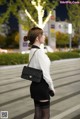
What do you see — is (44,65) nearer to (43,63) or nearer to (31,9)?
(43,63)

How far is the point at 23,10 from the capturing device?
46.9 m

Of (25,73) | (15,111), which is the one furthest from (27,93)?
(25,73)

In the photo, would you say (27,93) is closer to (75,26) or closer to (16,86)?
(16,86)

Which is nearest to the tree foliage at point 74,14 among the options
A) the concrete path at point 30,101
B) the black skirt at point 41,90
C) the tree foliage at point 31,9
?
the tree foliage at point 31,9

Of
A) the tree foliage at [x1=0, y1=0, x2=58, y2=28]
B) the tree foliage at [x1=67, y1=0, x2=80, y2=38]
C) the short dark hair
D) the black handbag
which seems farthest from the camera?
the tree foliage at [x1=67, y1=0, x2=80, y2=38]

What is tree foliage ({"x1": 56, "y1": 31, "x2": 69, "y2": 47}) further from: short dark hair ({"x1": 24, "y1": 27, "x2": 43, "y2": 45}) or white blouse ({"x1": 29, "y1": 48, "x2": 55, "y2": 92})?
white blouse ({"x1": 29, "y1": 48, "x2": 55, "y2": 92})

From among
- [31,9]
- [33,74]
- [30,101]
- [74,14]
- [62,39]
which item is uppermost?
[33,74]

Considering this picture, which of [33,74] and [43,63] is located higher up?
[43,63]

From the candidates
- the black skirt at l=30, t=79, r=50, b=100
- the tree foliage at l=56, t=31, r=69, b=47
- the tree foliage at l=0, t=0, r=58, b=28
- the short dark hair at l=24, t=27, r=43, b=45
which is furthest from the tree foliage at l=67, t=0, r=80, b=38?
the tree foliage at l=56, t=31, r=69, b=47

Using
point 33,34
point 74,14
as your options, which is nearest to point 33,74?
point 33,34

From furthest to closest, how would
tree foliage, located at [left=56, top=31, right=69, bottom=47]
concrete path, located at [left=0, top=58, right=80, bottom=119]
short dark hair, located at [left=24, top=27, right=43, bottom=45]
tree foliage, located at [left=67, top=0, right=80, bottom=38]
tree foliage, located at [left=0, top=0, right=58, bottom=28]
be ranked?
1. tree foliage, located at [left=56, top=31, right=69, bottom=47]
2. tree foliage, located at [left=67, top=0, right=80, bottom=38]
3. tree foliage, located at [left=0, top=0, right=58, bottom=28]
4. concrete path, located at [left=0, top=58, right=80, bottom=119]
5. short dark hair, located at [left=24, top=27, right=43, bottom=45]

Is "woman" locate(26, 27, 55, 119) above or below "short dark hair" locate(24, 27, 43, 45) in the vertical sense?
below

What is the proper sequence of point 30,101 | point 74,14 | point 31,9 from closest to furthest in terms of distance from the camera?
1. point 30,101
2. point 31,9
3. point 74,14

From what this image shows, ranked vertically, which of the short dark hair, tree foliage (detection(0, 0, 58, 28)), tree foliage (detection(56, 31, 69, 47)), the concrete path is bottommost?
tree foliage (detection(56, 31, 69, 47))
